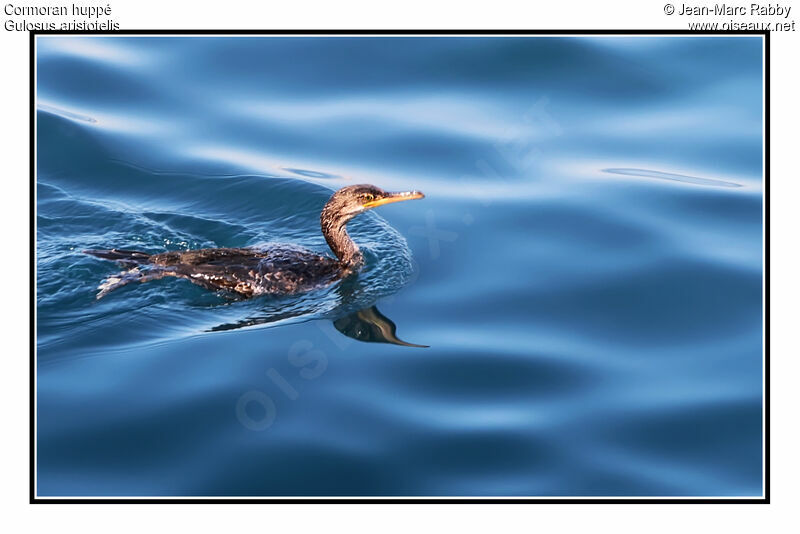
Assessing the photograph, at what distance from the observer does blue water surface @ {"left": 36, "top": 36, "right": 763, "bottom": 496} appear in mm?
7520

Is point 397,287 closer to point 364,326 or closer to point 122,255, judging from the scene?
point 364,326

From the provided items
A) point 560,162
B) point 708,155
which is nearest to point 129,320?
point 560,162

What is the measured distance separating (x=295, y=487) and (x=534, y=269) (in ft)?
13.2

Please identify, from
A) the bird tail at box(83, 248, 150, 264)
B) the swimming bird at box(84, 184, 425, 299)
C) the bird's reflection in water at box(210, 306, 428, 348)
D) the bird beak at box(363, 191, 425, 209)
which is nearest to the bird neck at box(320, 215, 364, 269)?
the swimming bird at box(84, 184, 425, 299)

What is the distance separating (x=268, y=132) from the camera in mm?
13008

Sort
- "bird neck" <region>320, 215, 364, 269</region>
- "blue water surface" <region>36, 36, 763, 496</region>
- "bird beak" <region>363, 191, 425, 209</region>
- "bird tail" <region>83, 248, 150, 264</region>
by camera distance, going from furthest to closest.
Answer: "bird neck" <region>320, 215, 364, 269</region> → "bird tail" <region>83, 248, 150, 264</region> → "bird beak" <region>363, 191, 425, 209</region> → "blue water surface" <region>36, 36, 763, 496</region>

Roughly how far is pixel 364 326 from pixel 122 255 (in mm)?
2726

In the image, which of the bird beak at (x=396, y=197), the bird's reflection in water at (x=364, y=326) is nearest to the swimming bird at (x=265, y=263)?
the bird beak at (x=396, y=197)

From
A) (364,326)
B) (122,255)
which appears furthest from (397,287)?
(122,255)

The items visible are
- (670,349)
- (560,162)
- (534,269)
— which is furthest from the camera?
(560,162)

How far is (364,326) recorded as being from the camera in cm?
940

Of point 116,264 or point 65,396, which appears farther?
point 116,264

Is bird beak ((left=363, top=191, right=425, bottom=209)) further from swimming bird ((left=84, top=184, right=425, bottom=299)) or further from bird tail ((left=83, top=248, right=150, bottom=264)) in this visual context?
bird tail ((left=83, top=248, right=150, bottom=264))

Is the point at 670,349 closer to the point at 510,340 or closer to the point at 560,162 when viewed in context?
the point at 510,340
